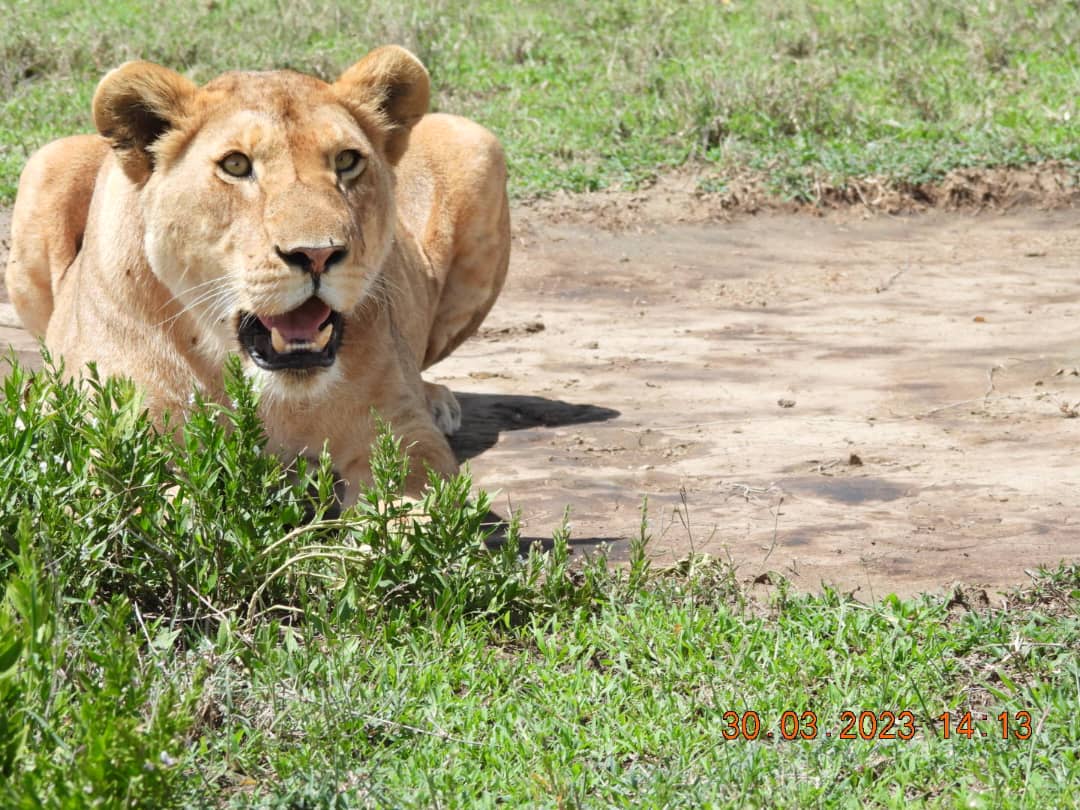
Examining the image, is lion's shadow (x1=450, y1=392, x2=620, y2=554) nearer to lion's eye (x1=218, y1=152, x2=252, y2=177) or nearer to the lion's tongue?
the lion's tongue

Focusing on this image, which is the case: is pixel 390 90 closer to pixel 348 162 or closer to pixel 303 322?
pixel 348 162

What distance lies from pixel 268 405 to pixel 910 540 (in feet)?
5.63

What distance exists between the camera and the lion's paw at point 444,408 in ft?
18.3

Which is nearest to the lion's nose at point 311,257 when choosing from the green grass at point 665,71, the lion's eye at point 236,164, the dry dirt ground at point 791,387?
the lion's eye at point 236,164

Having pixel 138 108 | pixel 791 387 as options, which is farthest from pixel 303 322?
pixel 791 387

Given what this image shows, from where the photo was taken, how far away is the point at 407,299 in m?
5.42

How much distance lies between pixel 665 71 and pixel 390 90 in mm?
6775

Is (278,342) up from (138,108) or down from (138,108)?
down

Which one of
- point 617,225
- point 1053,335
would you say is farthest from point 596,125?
point 1053,335

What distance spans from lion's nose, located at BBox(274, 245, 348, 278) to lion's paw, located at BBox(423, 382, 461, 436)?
1788 mm

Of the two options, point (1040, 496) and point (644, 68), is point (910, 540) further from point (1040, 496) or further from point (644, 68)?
point (644, 68)

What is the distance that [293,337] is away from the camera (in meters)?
3.97

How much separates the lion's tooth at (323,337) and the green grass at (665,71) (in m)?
5.14
